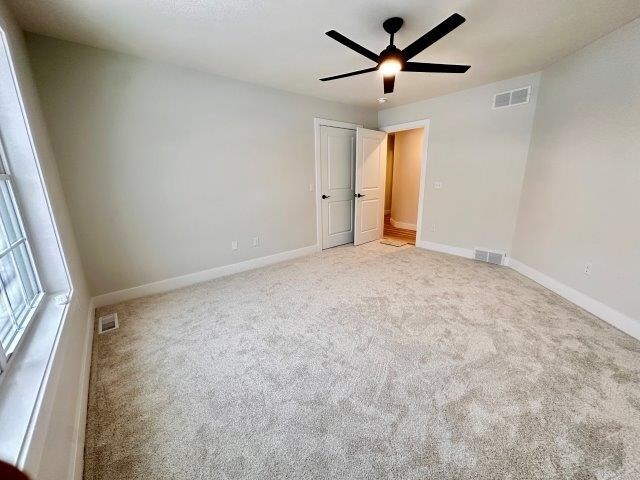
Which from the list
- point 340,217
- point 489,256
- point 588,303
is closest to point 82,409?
point 340,217

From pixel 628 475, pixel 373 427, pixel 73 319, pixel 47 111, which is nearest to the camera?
pixel 628 475

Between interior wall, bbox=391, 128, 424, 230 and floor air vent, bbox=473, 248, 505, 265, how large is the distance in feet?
6.66

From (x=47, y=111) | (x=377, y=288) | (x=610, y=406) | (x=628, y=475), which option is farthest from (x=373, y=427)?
(x=47, y=111)

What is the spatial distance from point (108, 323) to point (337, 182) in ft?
11.4

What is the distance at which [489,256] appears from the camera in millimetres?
3719

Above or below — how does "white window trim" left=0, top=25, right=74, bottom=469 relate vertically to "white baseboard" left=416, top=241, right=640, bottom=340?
above

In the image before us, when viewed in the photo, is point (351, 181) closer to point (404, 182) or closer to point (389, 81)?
point (404, 182)

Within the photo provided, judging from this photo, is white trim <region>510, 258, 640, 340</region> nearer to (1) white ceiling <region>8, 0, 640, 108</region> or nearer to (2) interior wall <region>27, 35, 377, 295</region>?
(1) white ceiling <region>8, 0, 640, 108</region>

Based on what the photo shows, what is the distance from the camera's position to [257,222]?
3590mm

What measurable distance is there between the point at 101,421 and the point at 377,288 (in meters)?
2.44

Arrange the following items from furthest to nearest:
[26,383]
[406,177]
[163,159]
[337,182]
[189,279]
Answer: [406,177] → [337,182] → [189,279] → [163,159] → [26,383]

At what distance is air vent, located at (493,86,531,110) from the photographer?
10.3 ft

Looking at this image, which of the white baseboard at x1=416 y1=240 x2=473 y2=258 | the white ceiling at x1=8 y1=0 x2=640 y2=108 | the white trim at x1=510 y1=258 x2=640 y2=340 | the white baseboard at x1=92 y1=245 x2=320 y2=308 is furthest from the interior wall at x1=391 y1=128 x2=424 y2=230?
the white baseboard at x1=92 y1=245 x2=320 y2=308

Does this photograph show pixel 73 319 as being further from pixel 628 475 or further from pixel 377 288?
pixel 628 475
